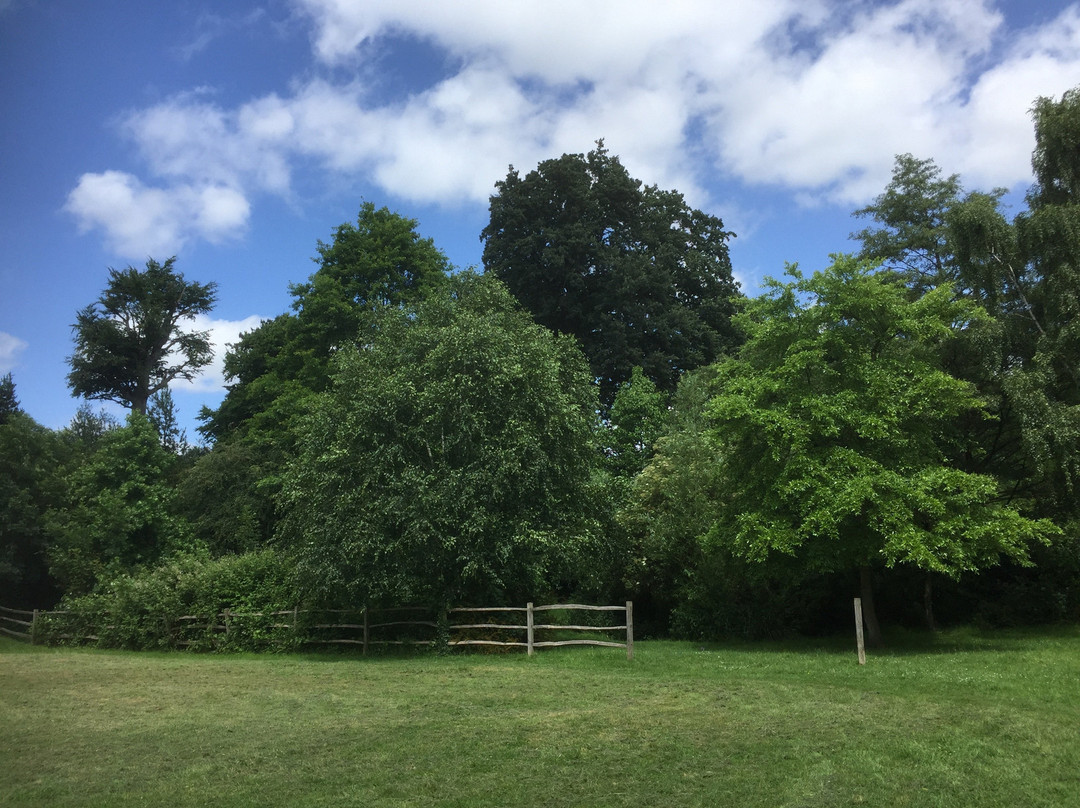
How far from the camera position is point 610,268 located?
39.2 m

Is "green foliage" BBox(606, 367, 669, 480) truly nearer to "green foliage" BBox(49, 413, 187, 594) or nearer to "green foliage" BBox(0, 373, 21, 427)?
"green foliage" BBox(49, 413, 187, 594)

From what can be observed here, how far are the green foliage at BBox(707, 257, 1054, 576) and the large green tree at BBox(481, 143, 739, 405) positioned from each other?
16.9 metres

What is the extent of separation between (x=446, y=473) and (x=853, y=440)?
1024cm

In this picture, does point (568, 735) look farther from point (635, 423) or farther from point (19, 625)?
point (19, 625)

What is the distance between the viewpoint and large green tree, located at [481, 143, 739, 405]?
3900 centimetres

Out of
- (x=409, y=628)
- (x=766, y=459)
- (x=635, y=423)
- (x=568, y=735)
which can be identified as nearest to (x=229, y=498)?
(x=409, y=628)

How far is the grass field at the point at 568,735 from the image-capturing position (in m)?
7.77

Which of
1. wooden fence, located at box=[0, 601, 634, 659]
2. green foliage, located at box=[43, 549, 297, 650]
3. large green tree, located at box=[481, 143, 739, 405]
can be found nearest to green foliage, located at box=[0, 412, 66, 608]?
green foliage, located at box=[43, 549, 297, 650]

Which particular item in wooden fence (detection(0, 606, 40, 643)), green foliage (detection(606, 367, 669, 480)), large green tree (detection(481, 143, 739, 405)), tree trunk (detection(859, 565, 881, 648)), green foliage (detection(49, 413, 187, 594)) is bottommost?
Answer: wooden fence (detection(0, 606, 40, 643))

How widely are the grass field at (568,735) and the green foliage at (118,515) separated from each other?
810 inches

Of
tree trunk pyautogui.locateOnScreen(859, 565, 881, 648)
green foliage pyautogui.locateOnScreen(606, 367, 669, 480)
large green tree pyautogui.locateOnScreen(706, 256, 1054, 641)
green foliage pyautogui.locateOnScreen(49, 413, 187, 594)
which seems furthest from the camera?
green foliage pyautogui.locateOnScreen(49, 413, 187, 594)

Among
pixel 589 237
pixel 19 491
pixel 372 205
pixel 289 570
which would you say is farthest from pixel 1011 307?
pixel 19 491

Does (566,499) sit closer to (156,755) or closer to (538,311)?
(156,755)

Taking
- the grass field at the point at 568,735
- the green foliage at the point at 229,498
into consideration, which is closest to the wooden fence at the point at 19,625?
the green foliage at the point at 229,498
